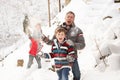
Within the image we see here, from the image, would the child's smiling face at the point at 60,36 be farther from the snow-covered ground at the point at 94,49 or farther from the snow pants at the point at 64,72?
the snow-covered ground at the point at 94,49

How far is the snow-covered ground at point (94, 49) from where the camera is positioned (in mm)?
7512

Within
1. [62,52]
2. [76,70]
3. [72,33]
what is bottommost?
[76,70]

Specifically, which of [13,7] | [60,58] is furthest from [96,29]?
[13,7]

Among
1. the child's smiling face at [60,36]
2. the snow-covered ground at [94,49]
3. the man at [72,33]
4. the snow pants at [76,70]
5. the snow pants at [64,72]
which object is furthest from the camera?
the snow-covered ground at [94,49]

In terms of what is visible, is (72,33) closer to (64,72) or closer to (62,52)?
(62,52)

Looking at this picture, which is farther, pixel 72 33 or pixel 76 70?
pixel 76 70

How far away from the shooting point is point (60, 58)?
19.5 ft

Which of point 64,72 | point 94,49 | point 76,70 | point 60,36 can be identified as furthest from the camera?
point 94,49

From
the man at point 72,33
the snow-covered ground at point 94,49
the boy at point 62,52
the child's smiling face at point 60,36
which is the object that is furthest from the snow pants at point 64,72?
the snow-covered ground at point 94,49

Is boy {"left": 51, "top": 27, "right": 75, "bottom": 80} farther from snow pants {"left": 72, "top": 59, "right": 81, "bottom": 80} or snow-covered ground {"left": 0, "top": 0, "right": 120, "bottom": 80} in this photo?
snow-covered ground {"left": 0, "top": 0, "right": 120, "bottom": 80}

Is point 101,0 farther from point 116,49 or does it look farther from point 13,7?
point 13,7

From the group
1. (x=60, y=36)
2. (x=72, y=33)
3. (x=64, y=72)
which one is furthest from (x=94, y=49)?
(x=60, y=36)

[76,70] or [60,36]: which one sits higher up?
[60,36]

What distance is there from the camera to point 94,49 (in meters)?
9.09
